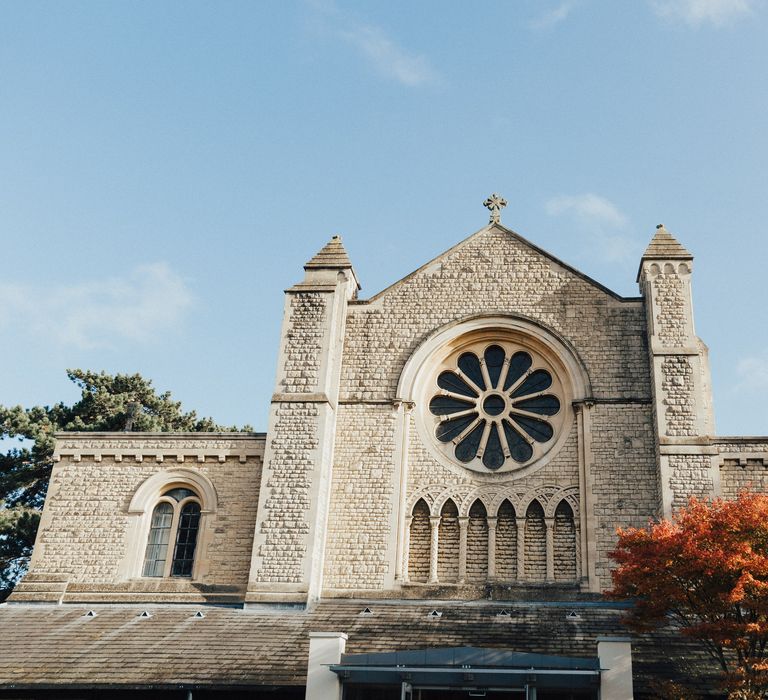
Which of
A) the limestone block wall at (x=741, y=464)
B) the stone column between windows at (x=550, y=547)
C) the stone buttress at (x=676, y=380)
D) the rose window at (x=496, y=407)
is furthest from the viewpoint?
the rose window at (x=496, y=407)

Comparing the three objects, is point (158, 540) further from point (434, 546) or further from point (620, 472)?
point (620, 472)

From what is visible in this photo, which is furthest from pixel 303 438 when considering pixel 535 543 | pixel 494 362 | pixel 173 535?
pixel 535 543

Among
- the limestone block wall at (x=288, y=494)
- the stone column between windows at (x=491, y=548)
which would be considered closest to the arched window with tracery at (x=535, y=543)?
the stone column between windows at (x=491, y=548)

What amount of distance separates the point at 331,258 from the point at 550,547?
8.36 m

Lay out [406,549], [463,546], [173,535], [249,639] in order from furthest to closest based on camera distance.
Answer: [173,535] < [406,549] < [463,546] < [249,639]

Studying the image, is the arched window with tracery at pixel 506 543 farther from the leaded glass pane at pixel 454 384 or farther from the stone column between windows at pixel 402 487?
the leaded glass pane at pixel 454 384

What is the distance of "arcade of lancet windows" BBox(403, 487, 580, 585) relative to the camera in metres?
18.0

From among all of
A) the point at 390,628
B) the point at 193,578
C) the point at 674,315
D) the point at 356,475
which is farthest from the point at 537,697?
the point at 674,315

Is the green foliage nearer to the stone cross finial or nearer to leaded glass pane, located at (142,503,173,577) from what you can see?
leaded glass pane, located at (142,503,173,577)

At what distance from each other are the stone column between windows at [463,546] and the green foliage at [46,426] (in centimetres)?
1334

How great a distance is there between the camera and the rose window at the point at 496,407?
19281 millimetres

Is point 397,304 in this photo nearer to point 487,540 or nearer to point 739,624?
point 487,540

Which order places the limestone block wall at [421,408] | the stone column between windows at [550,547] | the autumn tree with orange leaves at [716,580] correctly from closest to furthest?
the autumn tree with orange leaves at [716,580] < the stone column between windows at [550,547] < the limestone block wall at [421,408]

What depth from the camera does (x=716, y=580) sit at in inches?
536
